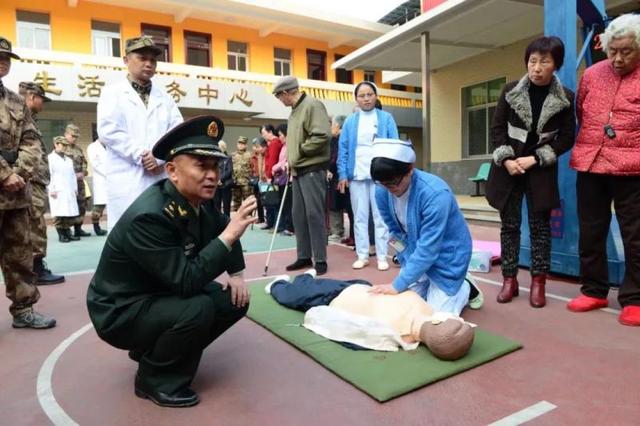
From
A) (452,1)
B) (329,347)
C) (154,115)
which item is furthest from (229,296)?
(452,1)

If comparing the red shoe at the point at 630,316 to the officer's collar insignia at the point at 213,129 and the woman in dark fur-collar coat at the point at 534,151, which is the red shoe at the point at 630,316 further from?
the officer's collar insignia at the point at 213,129

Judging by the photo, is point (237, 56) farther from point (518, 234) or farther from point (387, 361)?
point (387, 361)

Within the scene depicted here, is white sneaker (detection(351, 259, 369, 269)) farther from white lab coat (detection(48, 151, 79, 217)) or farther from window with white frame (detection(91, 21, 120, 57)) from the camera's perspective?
window with white frame (detection(91, 21, 120, 57))

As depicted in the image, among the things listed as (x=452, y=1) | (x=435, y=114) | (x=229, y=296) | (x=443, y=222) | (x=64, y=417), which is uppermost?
(x=452, y=1)

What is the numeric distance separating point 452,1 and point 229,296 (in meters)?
6.45

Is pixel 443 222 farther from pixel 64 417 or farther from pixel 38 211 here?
pixel 38 211

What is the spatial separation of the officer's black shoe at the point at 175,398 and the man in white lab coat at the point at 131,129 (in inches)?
60.4

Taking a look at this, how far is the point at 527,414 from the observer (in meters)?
1.97

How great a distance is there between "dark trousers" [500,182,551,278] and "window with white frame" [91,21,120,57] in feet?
49.2

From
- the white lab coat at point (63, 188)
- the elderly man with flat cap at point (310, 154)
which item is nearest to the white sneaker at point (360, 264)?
the elderly man with flat cap at point (310, 154)

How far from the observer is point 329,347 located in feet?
8.79

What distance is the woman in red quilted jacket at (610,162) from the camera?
9.86ft

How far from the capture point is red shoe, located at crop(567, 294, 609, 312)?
3.27 m

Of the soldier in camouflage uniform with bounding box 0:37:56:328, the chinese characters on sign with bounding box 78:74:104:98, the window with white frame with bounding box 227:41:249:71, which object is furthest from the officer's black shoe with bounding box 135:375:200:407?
the window with white frame with bounding box 227:41:249:71
